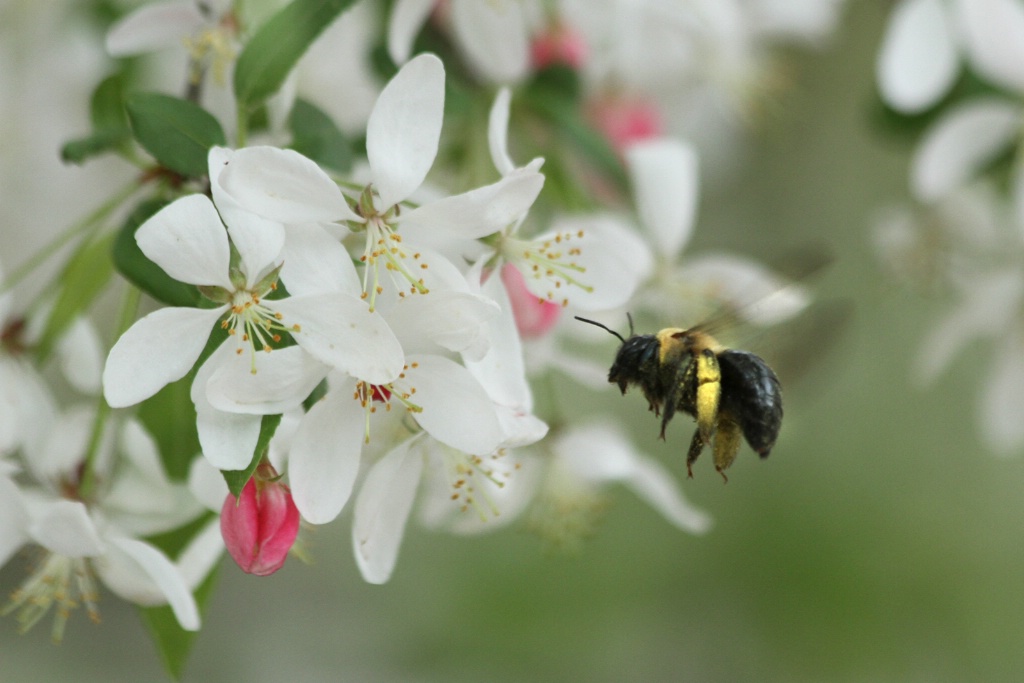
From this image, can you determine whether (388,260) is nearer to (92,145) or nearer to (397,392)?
(397,392)

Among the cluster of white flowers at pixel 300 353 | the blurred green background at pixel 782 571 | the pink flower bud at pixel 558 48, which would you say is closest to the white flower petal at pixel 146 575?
the cluster of white flowers at pixel 300 353

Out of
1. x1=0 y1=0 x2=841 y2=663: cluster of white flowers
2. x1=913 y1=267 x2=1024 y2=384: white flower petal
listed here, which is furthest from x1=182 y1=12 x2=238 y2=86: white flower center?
x1=913 y1=267 x2=1024 y2=384: white flower petal

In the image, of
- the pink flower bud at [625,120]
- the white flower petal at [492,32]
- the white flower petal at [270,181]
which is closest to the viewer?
the white flower petal at [270,181]

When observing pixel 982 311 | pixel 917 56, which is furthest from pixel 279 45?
pixel 982 311

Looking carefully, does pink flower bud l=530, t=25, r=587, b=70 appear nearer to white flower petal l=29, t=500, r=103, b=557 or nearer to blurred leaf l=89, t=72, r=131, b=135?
blurred leaf l=89, t=72, r=131, b=135

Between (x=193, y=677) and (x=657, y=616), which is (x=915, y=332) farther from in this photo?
(x=193, y=677)

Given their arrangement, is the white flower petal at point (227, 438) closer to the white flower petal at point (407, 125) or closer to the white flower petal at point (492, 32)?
the white flower petal at point (407, 125)

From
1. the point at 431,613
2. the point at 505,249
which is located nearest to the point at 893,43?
the point at 505,249

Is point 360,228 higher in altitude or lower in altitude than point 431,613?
higher
